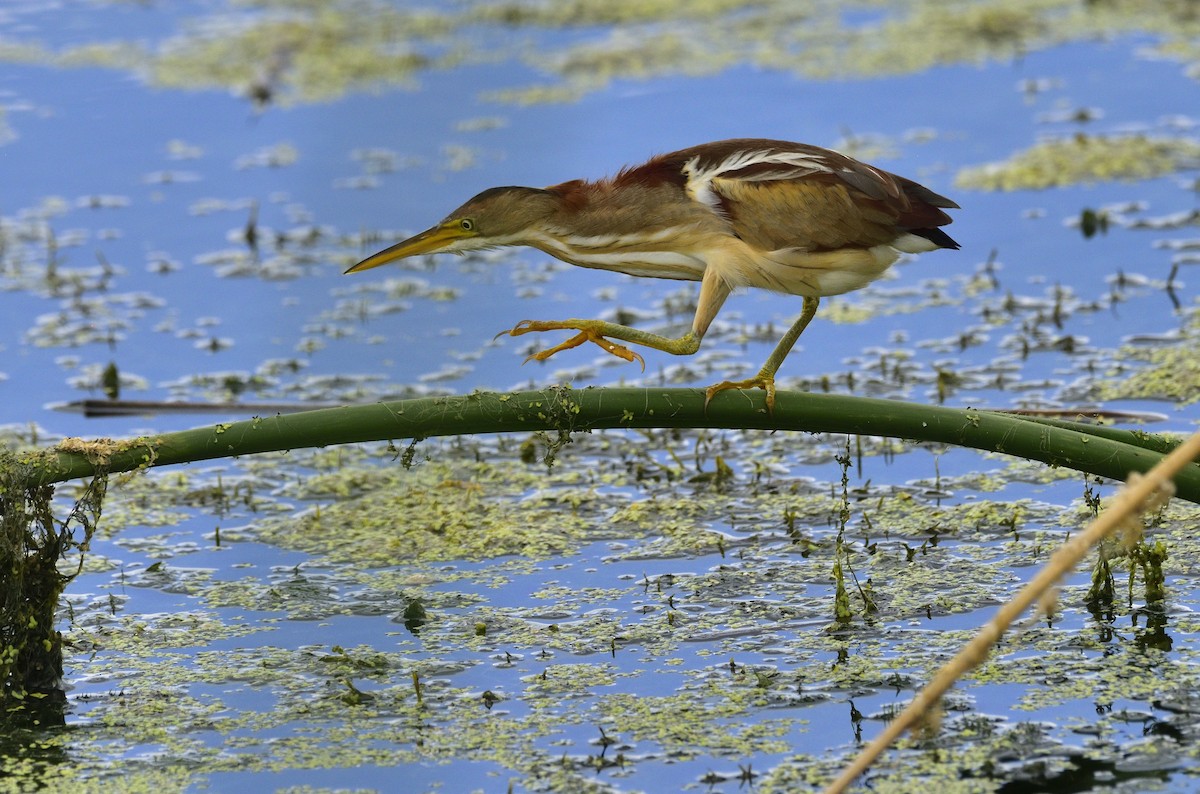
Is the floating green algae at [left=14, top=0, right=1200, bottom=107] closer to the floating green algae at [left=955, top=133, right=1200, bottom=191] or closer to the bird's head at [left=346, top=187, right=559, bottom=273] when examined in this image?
the floating green algae at [left=955, top=133, right=1200, bottom=191]

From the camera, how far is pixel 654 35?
9.70 m

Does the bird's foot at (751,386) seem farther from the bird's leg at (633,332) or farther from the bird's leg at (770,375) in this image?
the bird's leg at (633,332)

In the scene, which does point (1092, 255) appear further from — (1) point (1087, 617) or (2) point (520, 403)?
(2) point (520, 403)

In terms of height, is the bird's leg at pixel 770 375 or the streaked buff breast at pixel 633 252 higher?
the streaked buff breast at pixel 633 252

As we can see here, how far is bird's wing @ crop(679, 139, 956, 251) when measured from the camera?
11.8 ft

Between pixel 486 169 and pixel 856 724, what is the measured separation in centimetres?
484

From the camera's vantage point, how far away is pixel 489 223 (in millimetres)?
3625

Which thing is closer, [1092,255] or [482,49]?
[1092,255]

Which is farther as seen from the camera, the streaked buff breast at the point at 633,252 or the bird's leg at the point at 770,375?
the streaked buff breast at the point at 633,252

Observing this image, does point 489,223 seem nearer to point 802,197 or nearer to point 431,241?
point 431,241

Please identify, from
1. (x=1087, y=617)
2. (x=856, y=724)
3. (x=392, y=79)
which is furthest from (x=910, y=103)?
(x=856, y=724)

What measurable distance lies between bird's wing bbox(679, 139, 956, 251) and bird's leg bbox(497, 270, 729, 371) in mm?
135

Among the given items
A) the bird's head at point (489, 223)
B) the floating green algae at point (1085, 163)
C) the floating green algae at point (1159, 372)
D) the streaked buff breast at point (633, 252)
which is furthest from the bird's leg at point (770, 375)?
the floating green algae at point (1085, 163)

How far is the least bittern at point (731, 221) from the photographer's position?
3.60 metres
